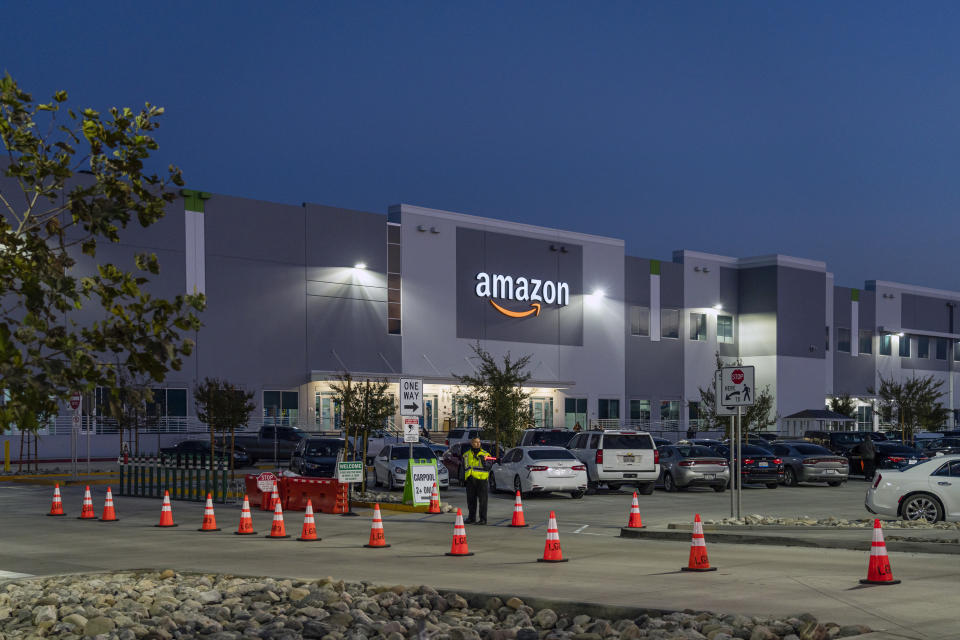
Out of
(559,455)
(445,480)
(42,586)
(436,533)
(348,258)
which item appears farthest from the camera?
(348,258)

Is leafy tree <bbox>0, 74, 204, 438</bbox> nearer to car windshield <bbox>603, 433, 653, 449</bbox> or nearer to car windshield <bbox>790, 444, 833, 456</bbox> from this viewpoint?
car windshield <bbox>603, 433, 653, 449</bbox>

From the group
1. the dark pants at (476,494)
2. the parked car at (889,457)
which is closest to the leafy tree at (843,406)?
the parked car at (889,457)

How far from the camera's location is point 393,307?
2527 inches

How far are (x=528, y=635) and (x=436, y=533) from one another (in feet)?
33.4

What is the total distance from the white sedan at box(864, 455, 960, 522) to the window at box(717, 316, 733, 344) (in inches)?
2418

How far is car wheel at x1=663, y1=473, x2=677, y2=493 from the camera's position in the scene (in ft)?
108

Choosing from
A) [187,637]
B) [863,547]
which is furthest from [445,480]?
[187,637]

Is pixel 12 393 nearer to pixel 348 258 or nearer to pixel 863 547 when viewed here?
pixel 863 547

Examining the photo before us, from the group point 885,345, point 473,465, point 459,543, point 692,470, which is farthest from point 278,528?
point 885,345

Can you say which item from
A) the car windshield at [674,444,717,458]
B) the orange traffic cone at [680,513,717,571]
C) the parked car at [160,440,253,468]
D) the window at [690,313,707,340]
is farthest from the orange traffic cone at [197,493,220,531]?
the window at [690,313,707,340]

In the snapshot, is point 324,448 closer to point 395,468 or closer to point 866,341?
point 395,468

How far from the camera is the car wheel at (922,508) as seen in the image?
20.8m

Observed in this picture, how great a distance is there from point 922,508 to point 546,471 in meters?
10.4

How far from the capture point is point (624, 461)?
31.6m
